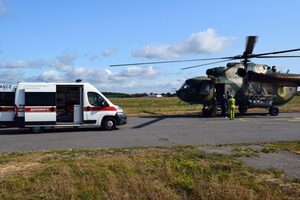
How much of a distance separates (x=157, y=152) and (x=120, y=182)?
3637 mm

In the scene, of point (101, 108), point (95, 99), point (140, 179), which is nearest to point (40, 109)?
point (95, 99)

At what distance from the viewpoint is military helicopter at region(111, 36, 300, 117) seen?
26.7 meters

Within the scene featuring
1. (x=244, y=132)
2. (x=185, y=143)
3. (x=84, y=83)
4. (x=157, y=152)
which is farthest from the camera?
(x=84, y=83)

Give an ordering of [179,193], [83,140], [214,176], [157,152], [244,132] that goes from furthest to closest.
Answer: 1. [244,132]
2. [83,140]
3. [157,152]
4. [214,176]
5. [179,193]

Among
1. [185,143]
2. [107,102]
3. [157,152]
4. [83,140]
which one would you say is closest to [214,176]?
[157,152]

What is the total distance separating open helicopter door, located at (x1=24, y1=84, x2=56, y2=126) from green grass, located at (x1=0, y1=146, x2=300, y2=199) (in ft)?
25.4

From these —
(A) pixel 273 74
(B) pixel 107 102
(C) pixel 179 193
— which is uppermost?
(A) pixel 273 74

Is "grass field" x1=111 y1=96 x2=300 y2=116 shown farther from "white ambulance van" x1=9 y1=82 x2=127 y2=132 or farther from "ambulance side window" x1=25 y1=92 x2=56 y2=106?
"ambulance side window" x1=25 y1=92 x2=56 y2=106

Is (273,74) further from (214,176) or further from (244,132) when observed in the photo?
(214,176)

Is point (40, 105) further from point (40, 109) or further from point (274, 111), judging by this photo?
point (274, 111)

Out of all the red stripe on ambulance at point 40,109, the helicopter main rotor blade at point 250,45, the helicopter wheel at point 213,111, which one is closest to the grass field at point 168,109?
the helicopter wheel at point 213,111

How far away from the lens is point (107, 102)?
18797 millimetres

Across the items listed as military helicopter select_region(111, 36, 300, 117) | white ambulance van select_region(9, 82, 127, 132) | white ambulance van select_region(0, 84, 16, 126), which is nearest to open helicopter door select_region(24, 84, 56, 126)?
white ambulance van select_region(9, 82, 127, 132)

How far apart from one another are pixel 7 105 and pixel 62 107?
2506mm
